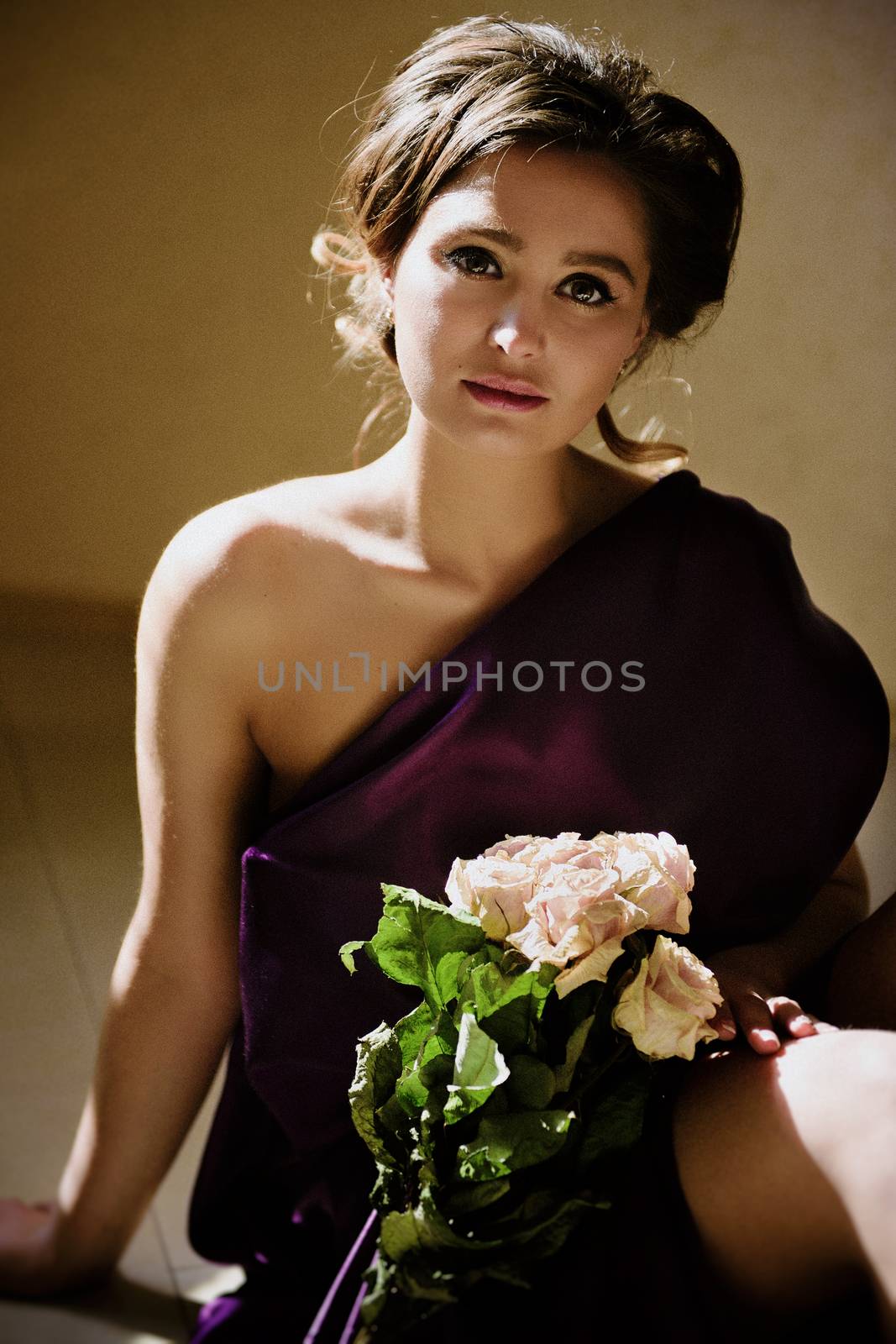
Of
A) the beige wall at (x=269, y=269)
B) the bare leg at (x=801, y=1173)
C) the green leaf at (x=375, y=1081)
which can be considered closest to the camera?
the bare leg at (x=801, y=1173)

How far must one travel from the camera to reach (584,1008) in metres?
0.80

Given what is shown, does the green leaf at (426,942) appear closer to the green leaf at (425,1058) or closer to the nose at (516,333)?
the green leaf at (425,1058)

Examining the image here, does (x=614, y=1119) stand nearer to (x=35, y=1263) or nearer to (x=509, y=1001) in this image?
(x=509, y=1001)

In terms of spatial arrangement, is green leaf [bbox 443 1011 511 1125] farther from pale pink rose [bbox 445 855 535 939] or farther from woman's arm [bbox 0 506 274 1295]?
woman's arm [bbox 0 506 274 1295]

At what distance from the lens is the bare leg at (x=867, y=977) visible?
3.22 feet

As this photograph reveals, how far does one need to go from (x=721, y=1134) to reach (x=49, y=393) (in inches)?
47.0

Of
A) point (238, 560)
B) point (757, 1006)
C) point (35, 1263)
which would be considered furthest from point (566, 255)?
point (35, 1263)

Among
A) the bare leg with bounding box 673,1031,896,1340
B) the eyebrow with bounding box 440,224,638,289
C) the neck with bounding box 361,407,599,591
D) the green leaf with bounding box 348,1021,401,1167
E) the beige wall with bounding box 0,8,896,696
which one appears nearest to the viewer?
the bare leg with bounding box 673,1031,896,1340

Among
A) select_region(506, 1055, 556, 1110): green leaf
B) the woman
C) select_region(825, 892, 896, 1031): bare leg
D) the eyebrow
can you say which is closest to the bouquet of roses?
select_region(506, 1055, 556, 1110): green leaf

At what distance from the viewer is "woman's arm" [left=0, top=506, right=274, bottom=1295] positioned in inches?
40.6

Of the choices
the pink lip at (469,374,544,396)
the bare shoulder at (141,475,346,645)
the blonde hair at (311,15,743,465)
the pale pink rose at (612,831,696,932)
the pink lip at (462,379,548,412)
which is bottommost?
the pale pink rose at (612,831,696,932)

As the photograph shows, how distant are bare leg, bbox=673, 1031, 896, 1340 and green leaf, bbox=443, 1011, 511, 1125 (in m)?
0.16

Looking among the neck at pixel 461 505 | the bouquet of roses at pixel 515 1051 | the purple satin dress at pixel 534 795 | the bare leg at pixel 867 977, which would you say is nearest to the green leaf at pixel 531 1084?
the bouquet of roses at pixel 515 1051

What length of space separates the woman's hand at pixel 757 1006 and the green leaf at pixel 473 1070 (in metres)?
0.20
